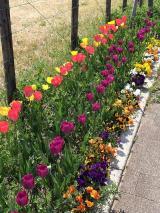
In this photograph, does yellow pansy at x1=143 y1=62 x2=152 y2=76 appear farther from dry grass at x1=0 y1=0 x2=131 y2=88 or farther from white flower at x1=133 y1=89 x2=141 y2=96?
dry grass at x1=0 y1=0 x2=131 y2=88

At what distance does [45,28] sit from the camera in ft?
26.4

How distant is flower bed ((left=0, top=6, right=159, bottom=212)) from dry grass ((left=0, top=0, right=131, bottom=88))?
1132 millimetres

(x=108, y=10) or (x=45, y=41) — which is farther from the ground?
(x=108, y=10)

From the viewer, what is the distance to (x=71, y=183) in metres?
3.71

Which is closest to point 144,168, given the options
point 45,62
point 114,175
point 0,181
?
point 114,175

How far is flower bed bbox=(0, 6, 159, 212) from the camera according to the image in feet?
11.2

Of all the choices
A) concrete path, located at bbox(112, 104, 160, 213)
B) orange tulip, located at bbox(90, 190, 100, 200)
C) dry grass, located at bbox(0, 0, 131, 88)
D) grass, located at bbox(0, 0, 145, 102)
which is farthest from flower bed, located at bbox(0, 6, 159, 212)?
dry grass, located at bbox(0, 0, 131, 88)

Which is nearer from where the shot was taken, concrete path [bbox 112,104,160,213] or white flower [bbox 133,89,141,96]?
concrete path [bbox 112,104,160,213]

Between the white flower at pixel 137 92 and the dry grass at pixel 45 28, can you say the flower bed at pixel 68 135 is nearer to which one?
the white flower at pixel 137 92

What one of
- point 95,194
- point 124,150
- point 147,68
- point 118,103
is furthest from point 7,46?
point 147,68

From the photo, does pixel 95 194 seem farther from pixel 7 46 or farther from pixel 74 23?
pixel 74 23

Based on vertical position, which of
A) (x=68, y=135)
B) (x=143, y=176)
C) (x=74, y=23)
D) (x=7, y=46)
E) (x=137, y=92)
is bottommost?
(x=143, y=176)

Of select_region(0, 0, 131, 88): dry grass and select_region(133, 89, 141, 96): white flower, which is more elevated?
select_region(133, 89, 141, 96): white flower

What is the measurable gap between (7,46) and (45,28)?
145 inches
